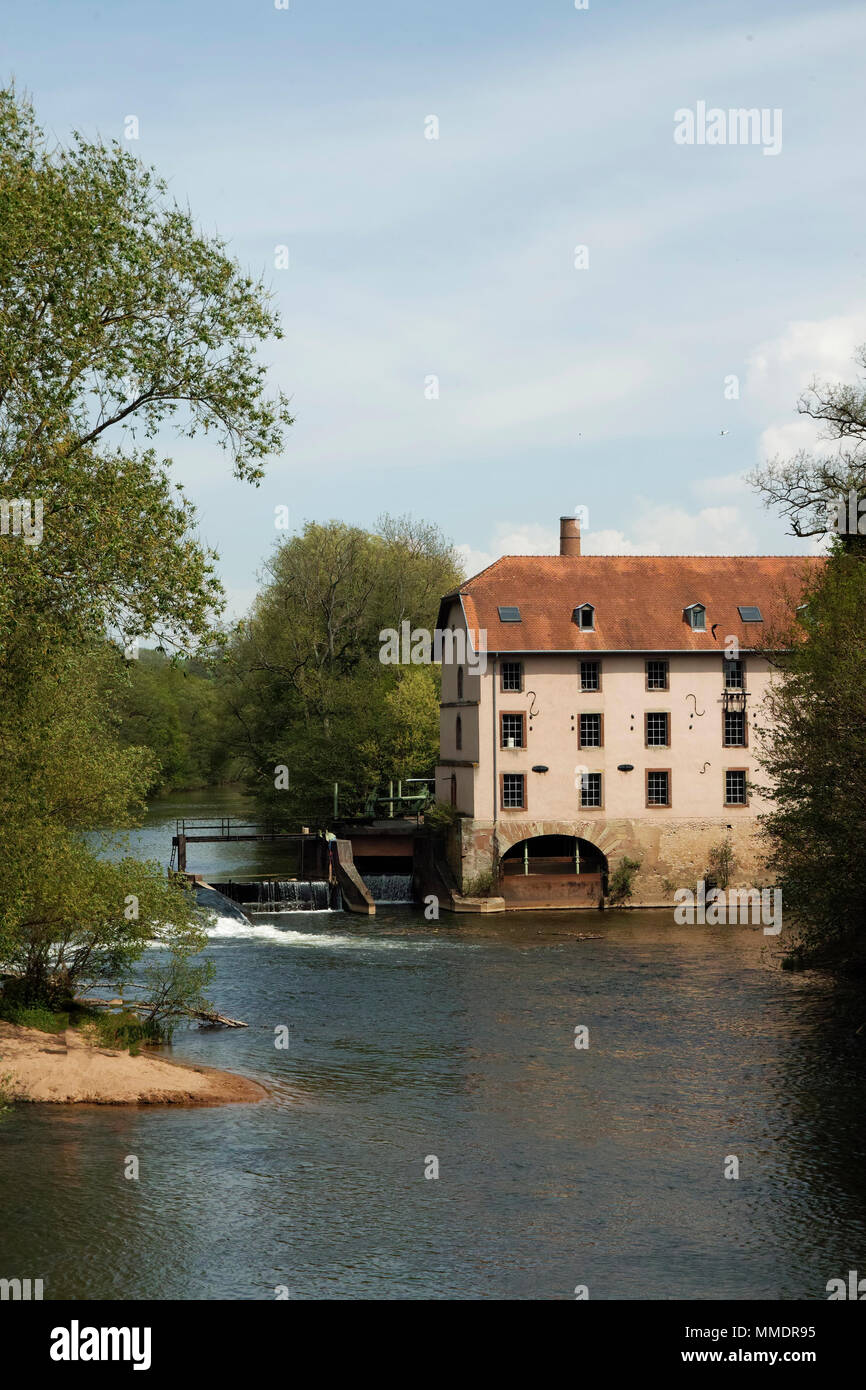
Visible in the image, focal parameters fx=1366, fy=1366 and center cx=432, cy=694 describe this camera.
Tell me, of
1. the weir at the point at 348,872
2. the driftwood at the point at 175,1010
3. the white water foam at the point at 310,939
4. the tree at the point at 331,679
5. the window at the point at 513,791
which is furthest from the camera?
the tree at the point at 331,679

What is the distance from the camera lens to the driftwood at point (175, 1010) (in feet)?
93.6

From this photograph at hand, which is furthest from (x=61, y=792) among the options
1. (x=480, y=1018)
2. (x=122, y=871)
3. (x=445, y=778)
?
(x=445, y=778)

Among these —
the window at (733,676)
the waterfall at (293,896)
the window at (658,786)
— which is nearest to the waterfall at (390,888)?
the waterfall at (293,896)

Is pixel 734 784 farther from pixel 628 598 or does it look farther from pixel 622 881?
pixel 628 598

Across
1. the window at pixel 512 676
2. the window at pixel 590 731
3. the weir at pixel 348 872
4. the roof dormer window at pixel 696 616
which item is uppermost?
the roof dormer window at pixel 696 616

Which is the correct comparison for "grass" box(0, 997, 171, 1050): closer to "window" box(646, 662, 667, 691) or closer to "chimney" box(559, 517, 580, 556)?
"window" box(646, 662, 667, 691)

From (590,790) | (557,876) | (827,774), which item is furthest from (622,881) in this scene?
(827,774)

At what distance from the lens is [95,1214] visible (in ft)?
59.7

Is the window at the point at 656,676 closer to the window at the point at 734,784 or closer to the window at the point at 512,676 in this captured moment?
the window at the point at 734,784

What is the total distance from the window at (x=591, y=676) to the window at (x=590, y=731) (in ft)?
3.44

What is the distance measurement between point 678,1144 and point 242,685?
54.0 meters

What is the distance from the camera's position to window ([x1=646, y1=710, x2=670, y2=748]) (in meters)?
51.2

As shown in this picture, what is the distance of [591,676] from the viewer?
5109 cm

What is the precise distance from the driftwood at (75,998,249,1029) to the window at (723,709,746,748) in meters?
26.5
